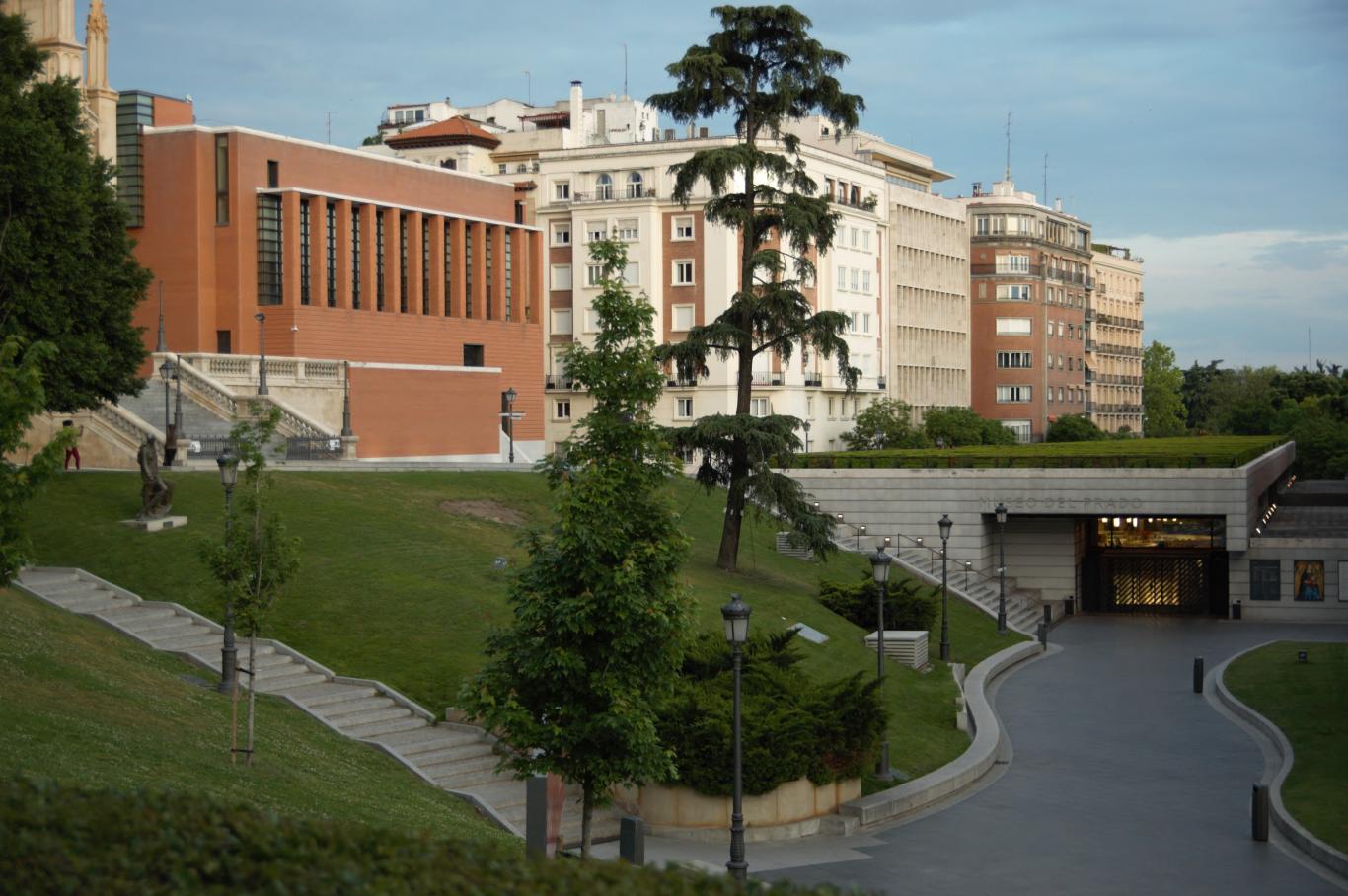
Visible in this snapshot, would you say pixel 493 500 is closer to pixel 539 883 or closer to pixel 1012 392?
pixel 539 883

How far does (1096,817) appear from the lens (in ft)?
79.8

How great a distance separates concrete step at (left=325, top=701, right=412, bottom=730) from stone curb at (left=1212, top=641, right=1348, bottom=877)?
13.4m

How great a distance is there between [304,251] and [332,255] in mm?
1639

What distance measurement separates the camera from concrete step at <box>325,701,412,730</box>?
962 inches

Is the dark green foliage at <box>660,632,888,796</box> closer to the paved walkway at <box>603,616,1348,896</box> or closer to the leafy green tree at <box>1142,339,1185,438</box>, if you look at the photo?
the paved walkway at <box>603,616,1348,896</box>

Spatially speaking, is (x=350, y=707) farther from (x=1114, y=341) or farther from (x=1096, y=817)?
(x=1114, y=341)

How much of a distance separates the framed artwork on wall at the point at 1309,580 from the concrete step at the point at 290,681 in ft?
122

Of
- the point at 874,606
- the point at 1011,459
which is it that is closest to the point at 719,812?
the point at 874,606

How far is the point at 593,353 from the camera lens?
19547mm

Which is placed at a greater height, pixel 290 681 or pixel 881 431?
pixel 881 431

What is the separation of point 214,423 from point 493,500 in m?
10.8

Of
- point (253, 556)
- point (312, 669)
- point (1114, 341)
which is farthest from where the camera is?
point (1114, 341)

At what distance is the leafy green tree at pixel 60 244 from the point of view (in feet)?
113

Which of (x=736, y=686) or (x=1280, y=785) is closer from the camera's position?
(x=736, y=686)
